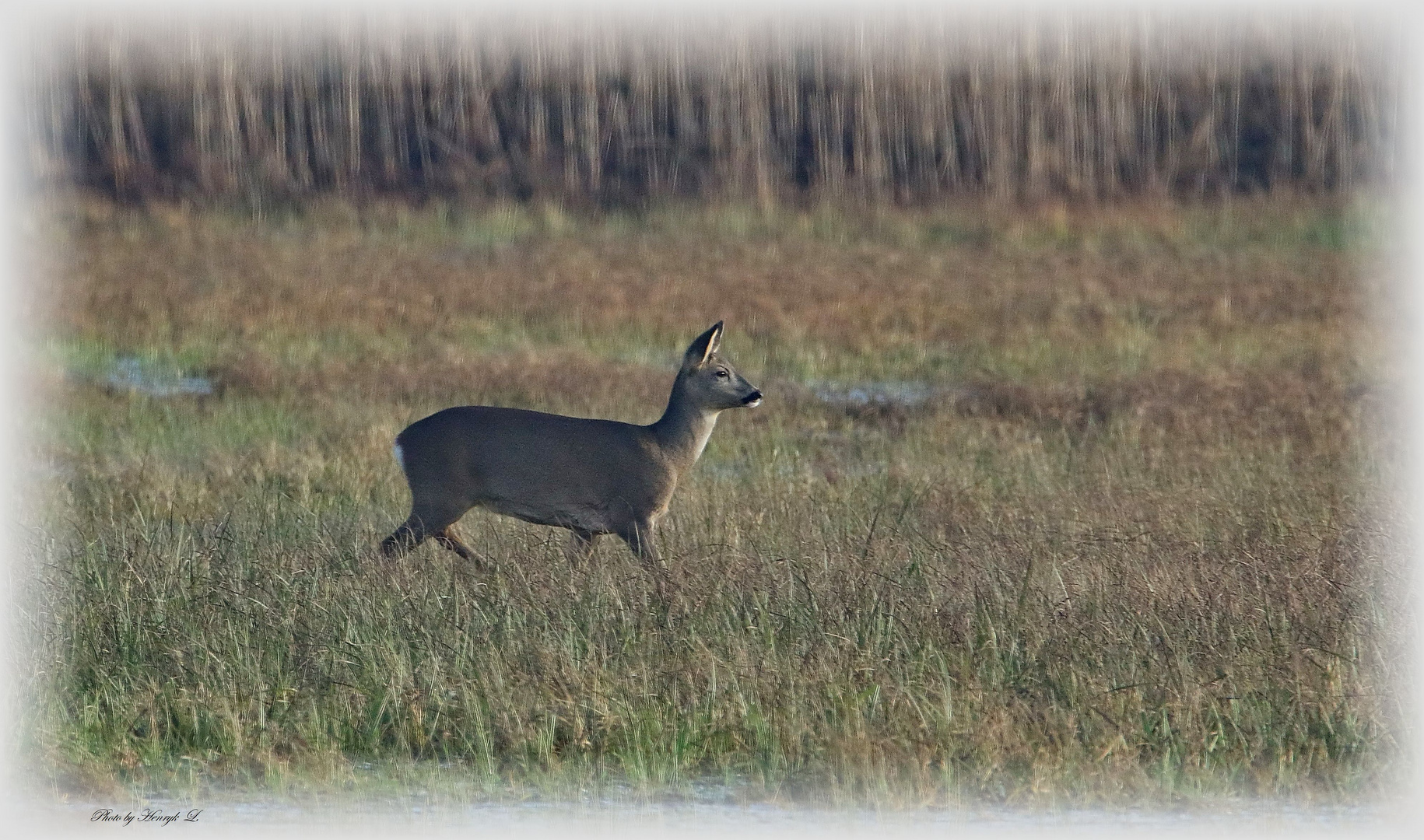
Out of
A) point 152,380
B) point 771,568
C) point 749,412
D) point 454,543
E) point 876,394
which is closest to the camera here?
point 771,568

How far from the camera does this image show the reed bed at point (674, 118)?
23047mm

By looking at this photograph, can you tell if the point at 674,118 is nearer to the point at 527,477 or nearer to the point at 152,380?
the point at 152,380

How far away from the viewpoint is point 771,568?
7305 millimetres

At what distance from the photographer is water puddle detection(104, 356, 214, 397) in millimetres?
15117

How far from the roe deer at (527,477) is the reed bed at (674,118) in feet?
48.6

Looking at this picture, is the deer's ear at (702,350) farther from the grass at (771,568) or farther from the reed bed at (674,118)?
the reed bed at (674,118)

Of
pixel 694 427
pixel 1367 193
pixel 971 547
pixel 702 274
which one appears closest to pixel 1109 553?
pixel 971 547

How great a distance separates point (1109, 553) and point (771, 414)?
619cm

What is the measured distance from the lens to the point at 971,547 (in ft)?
25.9

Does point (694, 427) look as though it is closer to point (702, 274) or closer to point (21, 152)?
point (702, 274)

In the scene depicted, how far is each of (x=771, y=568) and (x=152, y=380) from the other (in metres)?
9.75
